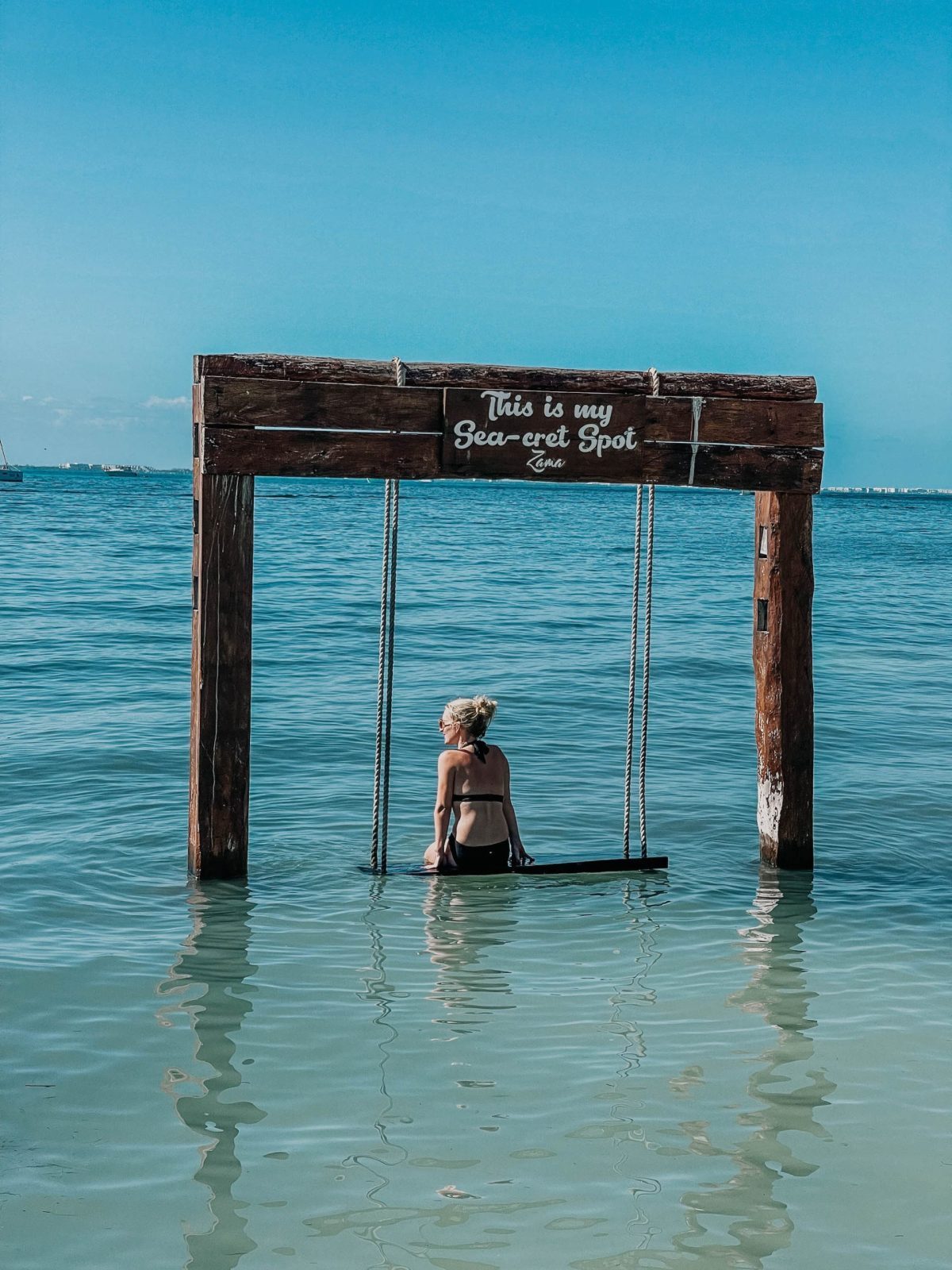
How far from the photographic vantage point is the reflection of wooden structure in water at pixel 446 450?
654 centimetres

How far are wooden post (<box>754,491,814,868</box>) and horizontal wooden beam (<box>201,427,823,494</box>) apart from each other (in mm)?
234

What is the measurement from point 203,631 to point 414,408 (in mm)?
1597

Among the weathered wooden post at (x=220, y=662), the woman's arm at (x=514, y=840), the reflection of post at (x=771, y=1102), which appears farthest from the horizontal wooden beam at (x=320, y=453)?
the reflection of post at (x=771, y=1102)

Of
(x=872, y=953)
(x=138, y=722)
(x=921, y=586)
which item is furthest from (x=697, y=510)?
(x=872, y=953)

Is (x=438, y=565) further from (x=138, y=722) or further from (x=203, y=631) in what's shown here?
(x=203, y=631)

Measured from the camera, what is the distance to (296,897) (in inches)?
279

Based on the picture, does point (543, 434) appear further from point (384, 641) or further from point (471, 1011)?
point (471, 1011)

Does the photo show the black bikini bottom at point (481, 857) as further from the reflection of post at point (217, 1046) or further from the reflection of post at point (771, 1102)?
the reflection of post at point (771, 1102)

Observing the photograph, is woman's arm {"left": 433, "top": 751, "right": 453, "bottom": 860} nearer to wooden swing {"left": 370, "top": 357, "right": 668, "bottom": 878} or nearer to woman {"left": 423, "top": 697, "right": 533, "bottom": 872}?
woman {"left": 423, "top": 697, "right": 533, "bottom": 872}

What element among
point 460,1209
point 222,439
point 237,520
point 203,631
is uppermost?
point 222,439

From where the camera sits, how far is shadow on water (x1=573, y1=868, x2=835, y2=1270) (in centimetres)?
371

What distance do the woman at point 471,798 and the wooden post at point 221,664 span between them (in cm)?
108

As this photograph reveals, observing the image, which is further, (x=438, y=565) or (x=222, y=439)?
(x=438, y=565)

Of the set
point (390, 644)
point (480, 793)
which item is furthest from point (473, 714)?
point (390, 644)
